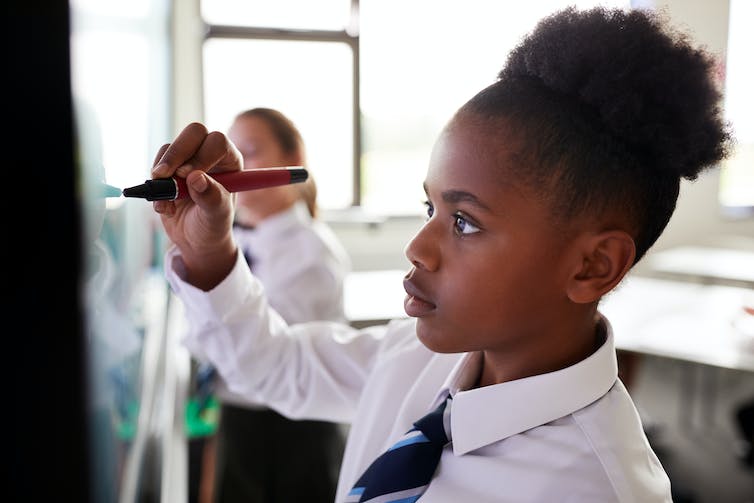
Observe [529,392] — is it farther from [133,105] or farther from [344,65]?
[344,65]

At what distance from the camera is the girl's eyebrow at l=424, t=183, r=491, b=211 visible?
71cm

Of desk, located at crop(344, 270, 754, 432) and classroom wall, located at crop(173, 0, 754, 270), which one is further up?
classroom wall, located at crop(173, 0, 754, 270)

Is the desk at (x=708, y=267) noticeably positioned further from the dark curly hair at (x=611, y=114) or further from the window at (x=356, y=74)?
the dark curly hair at (x=611, y=114)

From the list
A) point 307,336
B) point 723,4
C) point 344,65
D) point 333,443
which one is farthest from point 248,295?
point 723,4

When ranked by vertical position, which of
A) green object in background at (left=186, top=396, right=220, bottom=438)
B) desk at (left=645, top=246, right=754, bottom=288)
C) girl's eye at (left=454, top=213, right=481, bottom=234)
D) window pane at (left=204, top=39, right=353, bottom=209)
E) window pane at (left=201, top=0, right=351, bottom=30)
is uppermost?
window pane at (left=201, top=0, right=351, bottom=30)

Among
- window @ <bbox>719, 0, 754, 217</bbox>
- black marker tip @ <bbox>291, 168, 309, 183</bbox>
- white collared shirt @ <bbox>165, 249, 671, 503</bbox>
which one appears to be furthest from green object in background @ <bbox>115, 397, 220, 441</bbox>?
window @ <bbox>719, 0, 754, 217</bbox>

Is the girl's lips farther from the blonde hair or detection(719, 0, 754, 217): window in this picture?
detection(719, 0, 754, 217): window

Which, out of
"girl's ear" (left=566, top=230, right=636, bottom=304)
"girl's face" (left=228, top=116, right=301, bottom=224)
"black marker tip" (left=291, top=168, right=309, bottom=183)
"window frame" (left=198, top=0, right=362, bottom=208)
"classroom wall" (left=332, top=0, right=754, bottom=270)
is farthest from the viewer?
"classroom wall" (left=332, top=0, right=754, bottom=270)

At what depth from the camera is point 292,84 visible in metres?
4.68

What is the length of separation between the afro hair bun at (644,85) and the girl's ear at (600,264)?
0.29ft

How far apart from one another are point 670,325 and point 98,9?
8.95ft

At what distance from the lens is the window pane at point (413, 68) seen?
4793 mm

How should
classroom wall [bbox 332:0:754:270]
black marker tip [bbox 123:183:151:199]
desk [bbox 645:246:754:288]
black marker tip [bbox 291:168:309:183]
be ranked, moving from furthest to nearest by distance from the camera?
classroom wall [bbox 332:0:754:270] < desk [bbox 645:246:754:288] < black marker tip [bbox 291:168:309:183] < black marker tip [bbox 123:183:151:199]

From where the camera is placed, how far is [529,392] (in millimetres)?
735
